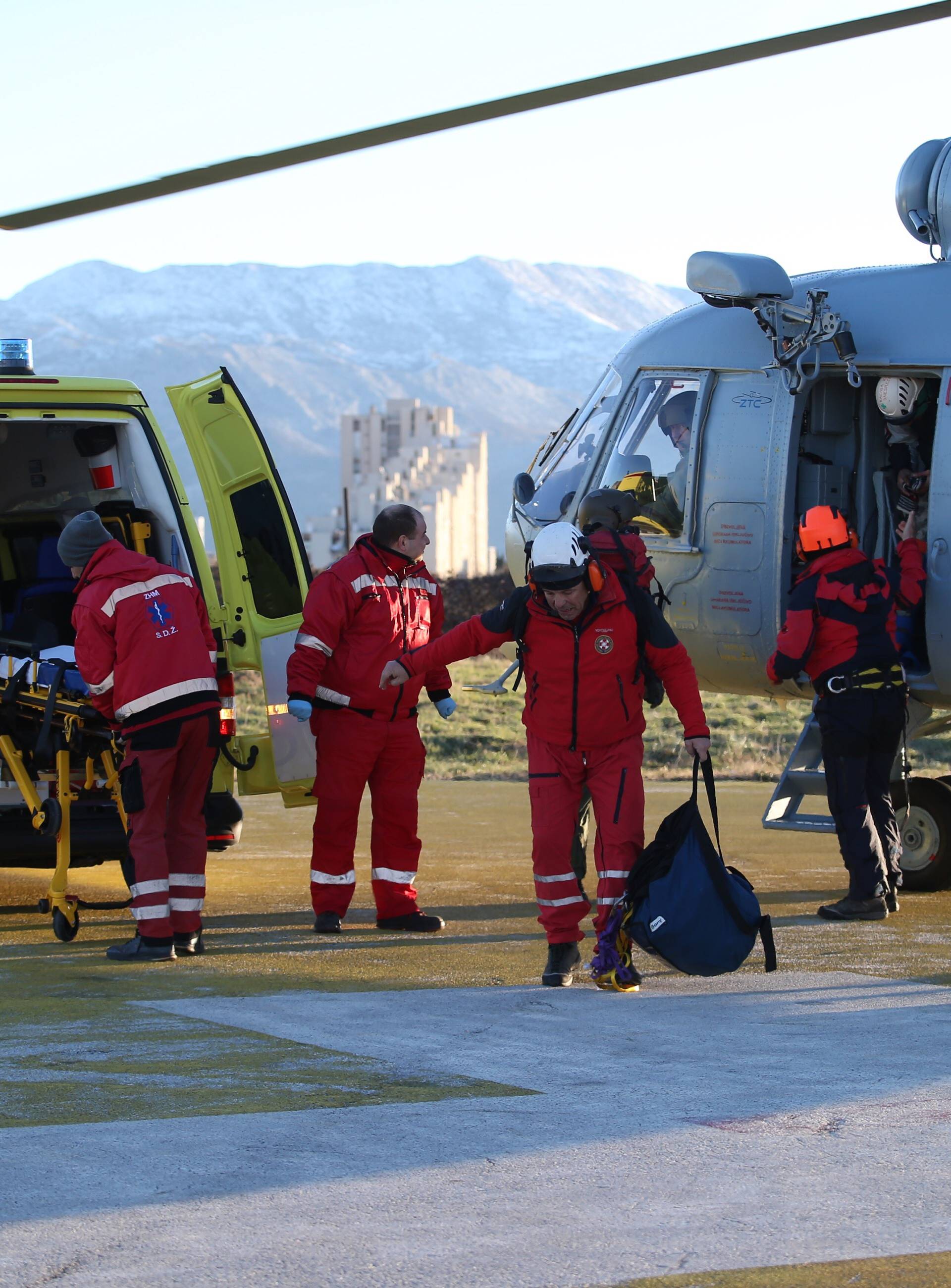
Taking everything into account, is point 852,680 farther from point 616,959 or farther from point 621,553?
point 616,959

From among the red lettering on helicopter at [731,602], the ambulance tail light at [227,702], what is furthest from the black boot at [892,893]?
the ambulance tail light at [227,702]

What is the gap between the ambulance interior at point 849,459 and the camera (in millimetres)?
8906

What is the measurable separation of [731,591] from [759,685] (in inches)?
22.9

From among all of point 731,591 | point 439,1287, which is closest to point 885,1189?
point 439,1287

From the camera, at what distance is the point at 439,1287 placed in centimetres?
321

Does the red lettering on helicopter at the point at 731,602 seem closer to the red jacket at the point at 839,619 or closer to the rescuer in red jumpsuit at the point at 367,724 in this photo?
the red jacket at the point at 839,619

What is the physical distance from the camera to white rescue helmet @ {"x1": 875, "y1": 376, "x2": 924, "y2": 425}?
8.38 m

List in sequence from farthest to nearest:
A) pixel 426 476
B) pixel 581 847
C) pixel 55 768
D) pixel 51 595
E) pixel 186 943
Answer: pixel 426 476 → pixel 51 595 → pixel 581 847 → pixel 55 768 → pixel 186 943

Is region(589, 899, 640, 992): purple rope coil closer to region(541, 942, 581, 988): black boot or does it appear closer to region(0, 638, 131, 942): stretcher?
region(541, 942, 581, 988): black boot

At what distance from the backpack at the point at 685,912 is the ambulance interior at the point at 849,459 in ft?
10.3

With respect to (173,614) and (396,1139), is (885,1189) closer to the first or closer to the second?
(396,1139)

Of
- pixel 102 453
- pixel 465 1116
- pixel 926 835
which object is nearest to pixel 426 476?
pixel 102 453

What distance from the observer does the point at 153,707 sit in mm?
6828

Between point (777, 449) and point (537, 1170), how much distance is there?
Answer: 533cm
